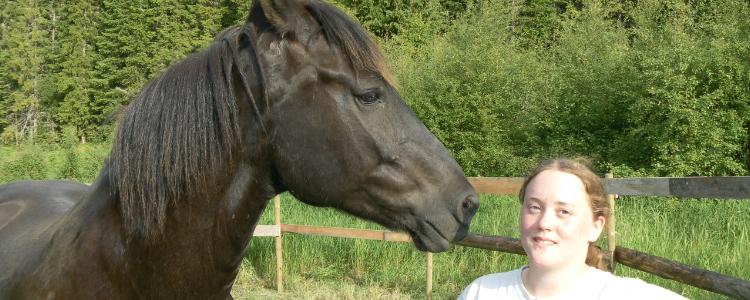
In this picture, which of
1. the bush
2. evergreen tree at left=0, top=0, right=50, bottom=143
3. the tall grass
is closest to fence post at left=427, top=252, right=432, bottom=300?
the tall grass

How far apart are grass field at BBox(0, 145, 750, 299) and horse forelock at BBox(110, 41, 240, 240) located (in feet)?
12.3

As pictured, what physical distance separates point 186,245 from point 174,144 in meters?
0.31

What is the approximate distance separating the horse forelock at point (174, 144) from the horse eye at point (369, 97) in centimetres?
39

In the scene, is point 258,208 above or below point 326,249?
above

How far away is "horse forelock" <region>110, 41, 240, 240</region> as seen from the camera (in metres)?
1.76

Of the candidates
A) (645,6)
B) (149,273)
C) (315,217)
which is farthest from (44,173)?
(149,273)

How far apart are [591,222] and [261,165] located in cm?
97

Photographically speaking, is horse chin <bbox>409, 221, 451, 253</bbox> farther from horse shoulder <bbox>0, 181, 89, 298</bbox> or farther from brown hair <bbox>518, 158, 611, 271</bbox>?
horse shoulder <bbox>0, 181, 89, 298</bbox>

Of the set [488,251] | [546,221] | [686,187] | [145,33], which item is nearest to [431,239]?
[546,221]

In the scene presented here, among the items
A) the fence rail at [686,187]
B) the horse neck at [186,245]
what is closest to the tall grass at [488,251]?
the fence rail at [686,187]

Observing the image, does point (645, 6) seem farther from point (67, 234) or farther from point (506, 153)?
point (67, 234)

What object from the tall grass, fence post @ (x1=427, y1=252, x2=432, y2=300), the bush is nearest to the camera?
the tall grass

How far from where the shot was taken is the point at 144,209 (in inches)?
69.7

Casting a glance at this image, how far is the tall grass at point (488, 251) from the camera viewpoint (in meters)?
5.42
